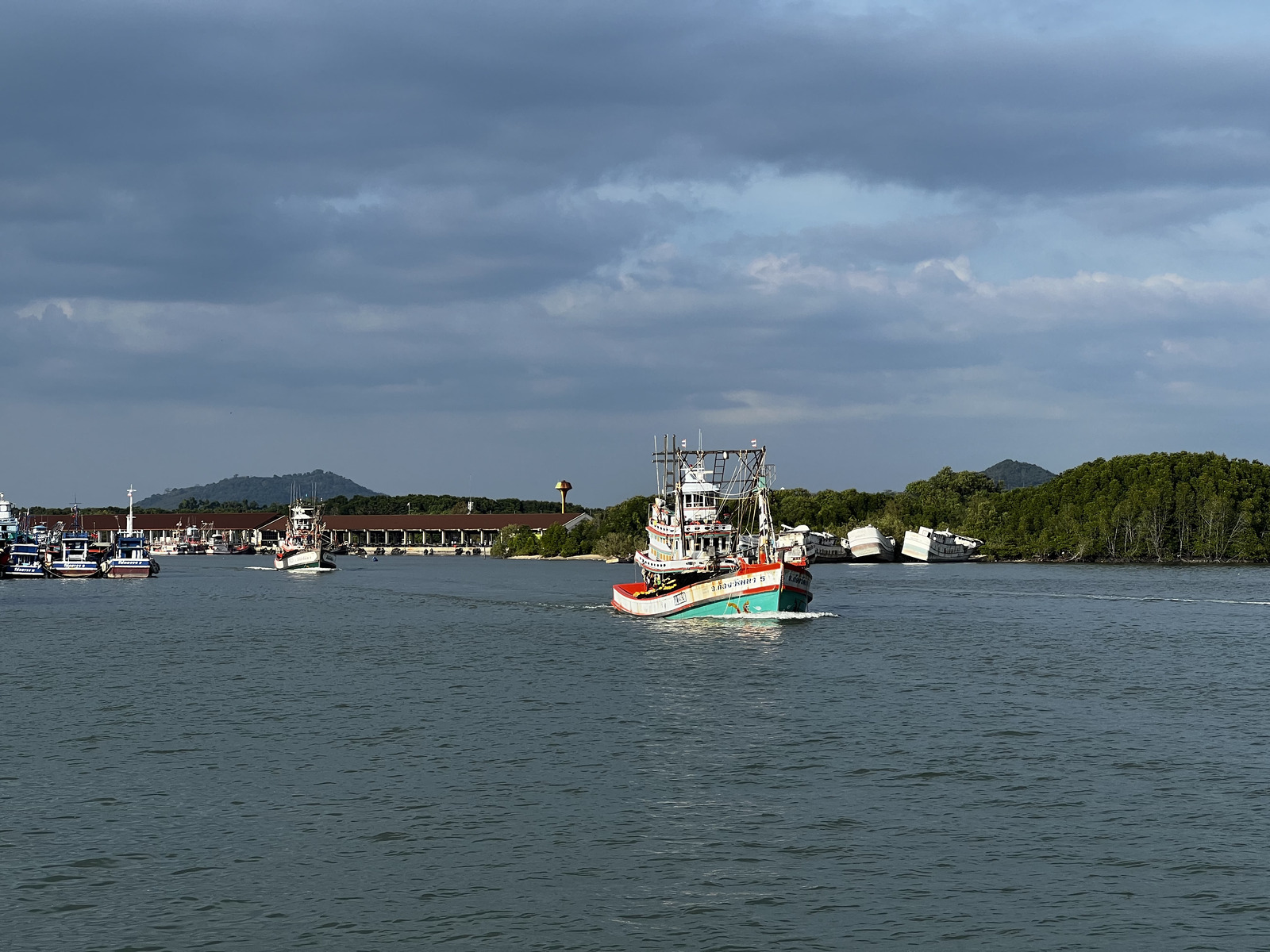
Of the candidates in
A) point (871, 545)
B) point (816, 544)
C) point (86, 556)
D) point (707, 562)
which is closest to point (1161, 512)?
point (871, 545)

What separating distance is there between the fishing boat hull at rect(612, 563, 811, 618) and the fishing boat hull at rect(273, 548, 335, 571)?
10209 centimetres

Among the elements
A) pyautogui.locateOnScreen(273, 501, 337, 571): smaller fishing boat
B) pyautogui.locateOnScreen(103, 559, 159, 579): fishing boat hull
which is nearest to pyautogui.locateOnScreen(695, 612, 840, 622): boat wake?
pyautogui.locateOnScreen(103, 559, 159, 579): fishing boat hull

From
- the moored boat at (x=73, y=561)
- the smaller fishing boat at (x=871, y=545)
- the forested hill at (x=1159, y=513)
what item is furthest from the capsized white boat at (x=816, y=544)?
the moored boat at (x=73, y=561)

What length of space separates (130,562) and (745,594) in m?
103

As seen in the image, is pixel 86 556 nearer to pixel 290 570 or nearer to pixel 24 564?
pixel 24 564

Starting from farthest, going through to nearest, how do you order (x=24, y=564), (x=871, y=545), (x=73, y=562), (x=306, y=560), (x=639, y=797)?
(x=871, y=545) → (x=306, y=560) → (x=73, y=562) → (x=24, y=564) → (x=639, y=797)

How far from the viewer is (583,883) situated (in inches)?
792

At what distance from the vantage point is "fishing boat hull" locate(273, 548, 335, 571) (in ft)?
537

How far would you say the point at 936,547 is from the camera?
180000 millimetres

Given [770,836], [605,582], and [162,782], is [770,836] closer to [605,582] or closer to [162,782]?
[162,782]

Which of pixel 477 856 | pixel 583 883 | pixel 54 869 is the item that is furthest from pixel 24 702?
pixel 583 883

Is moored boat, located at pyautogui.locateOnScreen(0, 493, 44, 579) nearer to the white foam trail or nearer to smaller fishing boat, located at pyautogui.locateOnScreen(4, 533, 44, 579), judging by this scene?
smaller fishing boat, located at pyautogui.locateOnScreen(4, 533, 44, 579)

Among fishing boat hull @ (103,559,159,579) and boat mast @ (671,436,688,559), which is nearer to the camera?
boat mast @ (671,436,688,559)

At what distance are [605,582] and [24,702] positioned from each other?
95.9m
